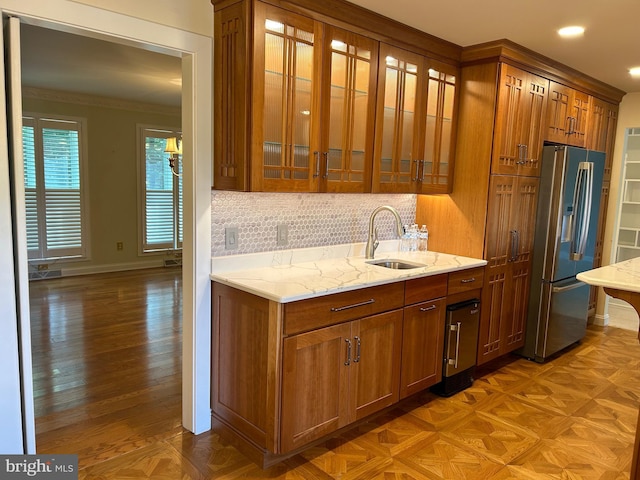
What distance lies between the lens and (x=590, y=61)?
3.58m

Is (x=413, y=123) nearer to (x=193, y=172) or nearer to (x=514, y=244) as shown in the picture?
(x=514, y=244)

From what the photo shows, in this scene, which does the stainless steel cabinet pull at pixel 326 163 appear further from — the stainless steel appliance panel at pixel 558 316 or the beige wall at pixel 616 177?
the beige wall at pixel 616 177

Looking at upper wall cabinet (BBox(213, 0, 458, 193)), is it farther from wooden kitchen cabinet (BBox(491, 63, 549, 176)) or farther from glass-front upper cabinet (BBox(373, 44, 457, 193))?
wooden kitchen cabinet (BBox(491, 63, 549, 176))

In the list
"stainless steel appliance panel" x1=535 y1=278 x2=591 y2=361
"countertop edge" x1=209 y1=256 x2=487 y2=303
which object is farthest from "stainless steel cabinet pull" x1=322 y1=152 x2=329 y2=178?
"stainless steel appliance panel" x1=535 y1=278 x2=591 y2=361

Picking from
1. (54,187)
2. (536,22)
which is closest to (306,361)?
(536,22)

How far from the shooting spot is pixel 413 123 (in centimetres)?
312

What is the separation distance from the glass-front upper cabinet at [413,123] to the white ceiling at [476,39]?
236mm

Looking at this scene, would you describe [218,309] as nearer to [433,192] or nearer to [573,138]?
[433,192]

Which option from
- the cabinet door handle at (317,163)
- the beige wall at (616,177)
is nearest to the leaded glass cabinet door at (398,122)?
the cabinet door handle at (317,163)

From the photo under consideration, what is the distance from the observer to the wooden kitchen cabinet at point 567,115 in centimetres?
375

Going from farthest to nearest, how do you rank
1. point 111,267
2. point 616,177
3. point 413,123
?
point 111,267 → point 616,177 → point 413,123

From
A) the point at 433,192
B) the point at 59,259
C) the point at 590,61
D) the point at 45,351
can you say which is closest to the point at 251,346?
the point at 433,192

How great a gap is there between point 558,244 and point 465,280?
3.63 ft

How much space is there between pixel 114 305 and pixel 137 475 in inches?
124
